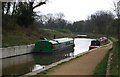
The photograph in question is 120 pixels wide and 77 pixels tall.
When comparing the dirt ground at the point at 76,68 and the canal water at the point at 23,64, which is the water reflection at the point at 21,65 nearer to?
the canal water at the point at 23,64

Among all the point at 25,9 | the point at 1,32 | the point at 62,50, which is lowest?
the point at 62,50

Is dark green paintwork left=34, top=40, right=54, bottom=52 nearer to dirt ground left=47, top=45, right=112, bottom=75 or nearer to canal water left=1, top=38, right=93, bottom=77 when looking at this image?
canal water left=1, top=38, right=93, bottom=77

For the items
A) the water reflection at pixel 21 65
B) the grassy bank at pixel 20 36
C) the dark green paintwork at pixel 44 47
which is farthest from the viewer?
the dark green paintwork at pixel 44 47

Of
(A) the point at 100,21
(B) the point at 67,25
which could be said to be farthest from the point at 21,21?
(B) the point at 67,25

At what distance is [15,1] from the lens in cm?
4838

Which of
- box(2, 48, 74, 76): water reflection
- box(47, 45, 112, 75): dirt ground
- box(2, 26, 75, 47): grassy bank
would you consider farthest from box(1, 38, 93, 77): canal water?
box(2, 26, 75, 47): grassy bank

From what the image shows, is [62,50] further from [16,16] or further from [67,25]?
[67,25]

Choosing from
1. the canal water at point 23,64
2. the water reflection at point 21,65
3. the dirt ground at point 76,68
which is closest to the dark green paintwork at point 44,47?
the canal water at point 23,64

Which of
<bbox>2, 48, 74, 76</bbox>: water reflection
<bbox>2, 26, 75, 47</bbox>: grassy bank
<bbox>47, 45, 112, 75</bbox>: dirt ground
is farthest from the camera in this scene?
<bbox>2, 26, 75, 47</bbox>: grassy bank

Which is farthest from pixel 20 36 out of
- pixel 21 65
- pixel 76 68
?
pixel 76 68

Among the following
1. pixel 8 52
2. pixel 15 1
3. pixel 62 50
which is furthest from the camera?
pixel 15 1

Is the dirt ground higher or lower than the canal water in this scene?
higher

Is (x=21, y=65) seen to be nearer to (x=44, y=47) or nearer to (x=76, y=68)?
(x=76, y=68)

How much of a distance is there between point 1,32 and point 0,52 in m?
11.0
